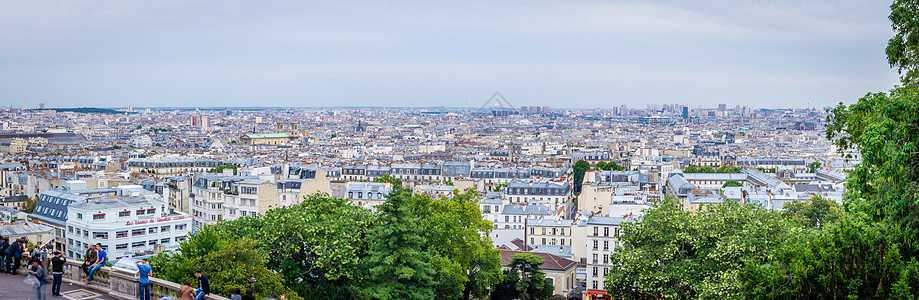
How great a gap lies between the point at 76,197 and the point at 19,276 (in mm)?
28927

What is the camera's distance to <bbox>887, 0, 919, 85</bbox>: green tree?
620 inches

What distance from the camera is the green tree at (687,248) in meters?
24.2

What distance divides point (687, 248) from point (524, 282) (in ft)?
31.2

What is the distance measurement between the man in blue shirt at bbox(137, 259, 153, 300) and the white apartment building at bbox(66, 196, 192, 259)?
969 inches

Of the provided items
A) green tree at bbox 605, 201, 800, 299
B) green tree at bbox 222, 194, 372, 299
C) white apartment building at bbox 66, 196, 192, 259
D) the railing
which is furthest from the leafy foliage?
white apartment building at bbox 66, 196, 192, 259

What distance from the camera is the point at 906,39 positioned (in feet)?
53.0

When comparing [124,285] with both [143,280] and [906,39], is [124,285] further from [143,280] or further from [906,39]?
[906,39]

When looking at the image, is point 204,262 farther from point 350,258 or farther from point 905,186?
point 905,186

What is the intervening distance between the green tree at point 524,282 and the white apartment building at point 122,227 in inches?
687

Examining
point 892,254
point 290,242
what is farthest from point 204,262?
point 892,254

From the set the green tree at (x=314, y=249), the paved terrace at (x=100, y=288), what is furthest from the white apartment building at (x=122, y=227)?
the paved terrace at (x=100, y=288)

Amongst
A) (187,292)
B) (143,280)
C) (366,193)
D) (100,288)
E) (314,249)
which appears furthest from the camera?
(366,193)

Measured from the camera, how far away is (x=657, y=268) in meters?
26.0

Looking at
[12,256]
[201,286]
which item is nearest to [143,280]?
[201,286]
